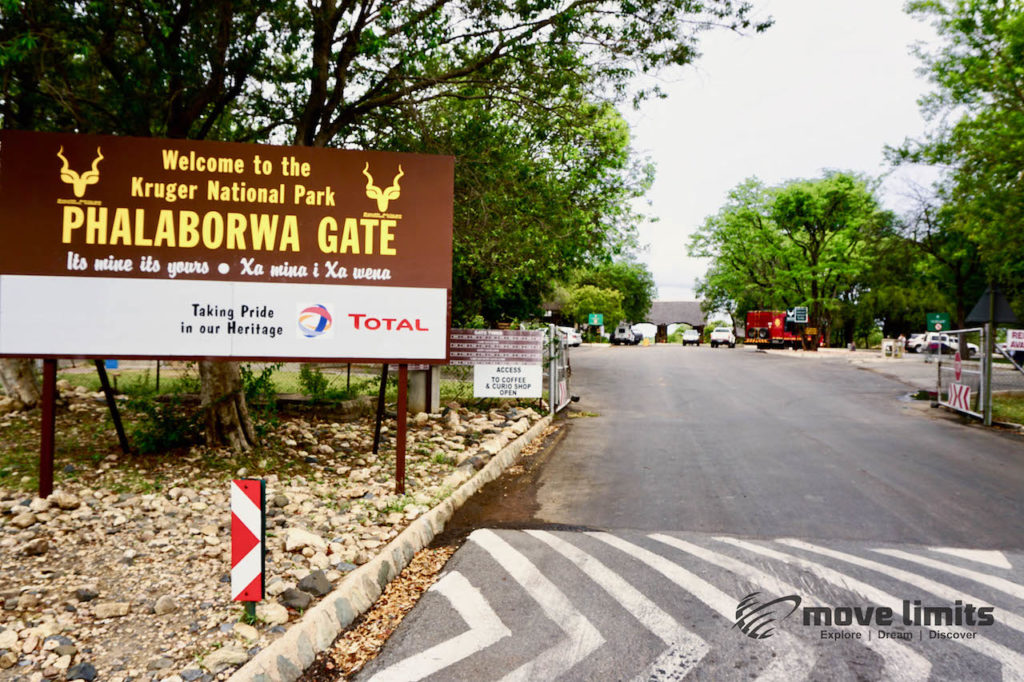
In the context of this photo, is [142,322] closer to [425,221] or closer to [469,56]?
[425,221]

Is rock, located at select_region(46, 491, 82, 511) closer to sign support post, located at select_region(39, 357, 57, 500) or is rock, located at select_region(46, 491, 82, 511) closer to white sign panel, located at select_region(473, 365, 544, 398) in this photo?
sign support post, located at select_region(39, 357, 57, 500)

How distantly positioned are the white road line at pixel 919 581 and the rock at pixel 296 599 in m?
4.06

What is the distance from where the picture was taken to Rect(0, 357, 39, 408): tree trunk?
10.3 meters

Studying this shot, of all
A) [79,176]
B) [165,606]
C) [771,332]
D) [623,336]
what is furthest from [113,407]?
[623,336]

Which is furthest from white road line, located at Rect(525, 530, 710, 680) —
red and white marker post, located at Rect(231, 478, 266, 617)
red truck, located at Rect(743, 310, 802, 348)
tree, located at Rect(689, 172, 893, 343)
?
red truck, located at Rect(743, 310, 802, 348)

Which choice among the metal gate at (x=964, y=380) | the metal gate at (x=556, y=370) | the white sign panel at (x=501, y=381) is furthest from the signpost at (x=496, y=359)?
the metal gate at (x=964, y=380)

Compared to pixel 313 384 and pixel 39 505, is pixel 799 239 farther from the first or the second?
pixel 39 505

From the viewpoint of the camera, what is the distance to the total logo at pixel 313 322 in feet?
24.0

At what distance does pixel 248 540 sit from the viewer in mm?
4250

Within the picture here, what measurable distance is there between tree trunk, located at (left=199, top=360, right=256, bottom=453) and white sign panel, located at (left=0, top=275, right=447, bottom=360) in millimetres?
1411

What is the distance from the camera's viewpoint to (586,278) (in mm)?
66625

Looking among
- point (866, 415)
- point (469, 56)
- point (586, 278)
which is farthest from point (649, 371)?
point (586, 278)

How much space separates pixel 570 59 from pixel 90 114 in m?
7.24

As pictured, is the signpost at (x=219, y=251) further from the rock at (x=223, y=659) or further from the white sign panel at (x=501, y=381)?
the white sign panel at (x=501, y=381)
